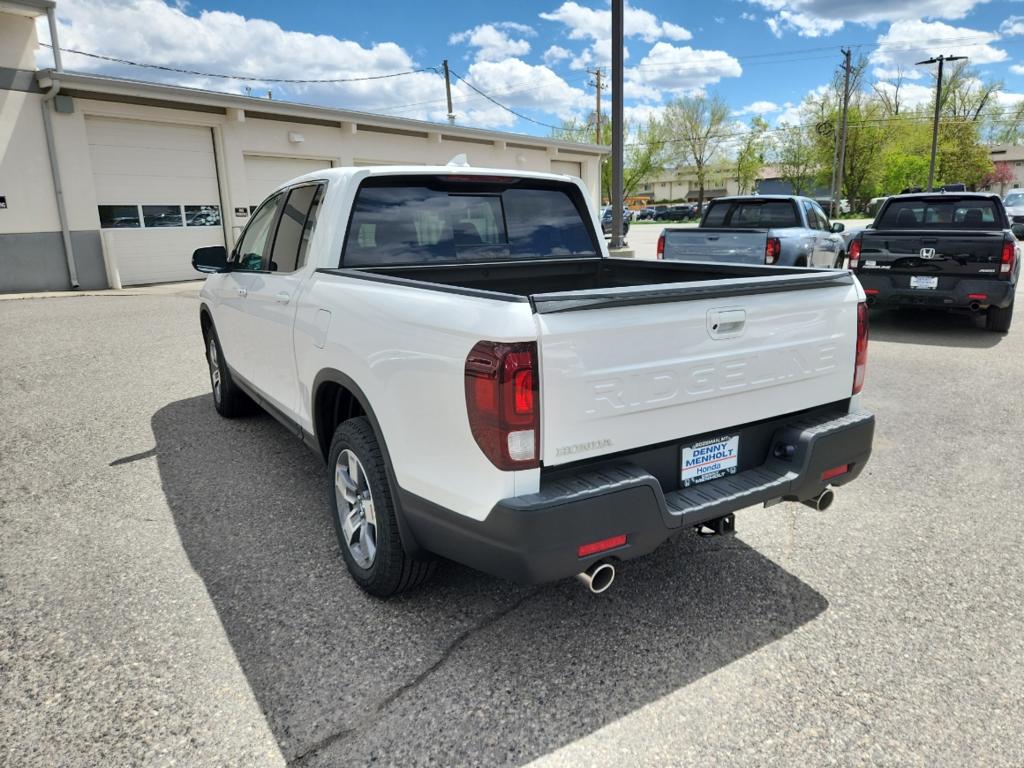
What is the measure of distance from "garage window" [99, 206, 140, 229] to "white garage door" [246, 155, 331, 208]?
2790 mm

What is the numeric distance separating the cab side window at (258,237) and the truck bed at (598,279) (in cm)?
115

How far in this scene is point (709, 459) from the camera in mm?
2746

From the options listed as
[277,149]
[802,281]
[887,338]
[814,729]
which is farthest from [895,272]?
[277,149]

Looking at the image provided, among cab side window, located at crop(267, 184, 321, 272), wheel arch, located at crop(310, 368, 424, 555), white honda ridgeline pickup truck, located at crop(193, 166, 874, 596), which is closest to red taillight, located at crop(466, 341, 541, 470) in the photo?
white honda ridgeline pickup truck, located at crop(193, 166, 874, 596)

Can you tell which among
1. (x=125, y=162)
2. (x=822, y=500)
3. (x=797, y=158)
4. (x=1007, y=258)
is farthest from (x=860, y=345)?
(x=797, y=158)

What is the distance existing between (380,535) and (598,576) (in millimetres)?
952

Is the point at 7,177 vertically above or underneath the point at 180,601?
above

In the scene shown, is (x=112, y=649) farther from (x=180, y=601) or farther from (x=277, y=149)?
(x=277, y=149)

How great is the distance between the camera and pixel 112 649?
9.12ft

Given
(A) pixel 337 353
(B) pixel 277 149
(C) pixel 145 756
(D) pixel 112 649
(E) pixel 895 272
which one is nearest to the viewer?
(C) pixel 145 756

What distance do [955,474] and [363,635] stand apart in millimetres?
3843

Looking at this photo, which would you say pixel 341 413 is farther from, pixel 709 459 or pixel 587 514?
pixel 709 459

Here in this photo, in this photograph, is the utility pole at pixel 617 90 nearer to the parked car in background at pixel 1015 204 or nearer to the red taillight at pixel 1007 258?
the red taillight at pixel 1007 258

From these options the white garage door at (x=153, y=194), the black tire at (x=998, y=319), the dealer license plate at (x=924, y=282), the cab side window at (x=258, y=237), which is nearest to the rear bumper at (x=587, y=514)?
the cab side window at (x=258, y=237)
